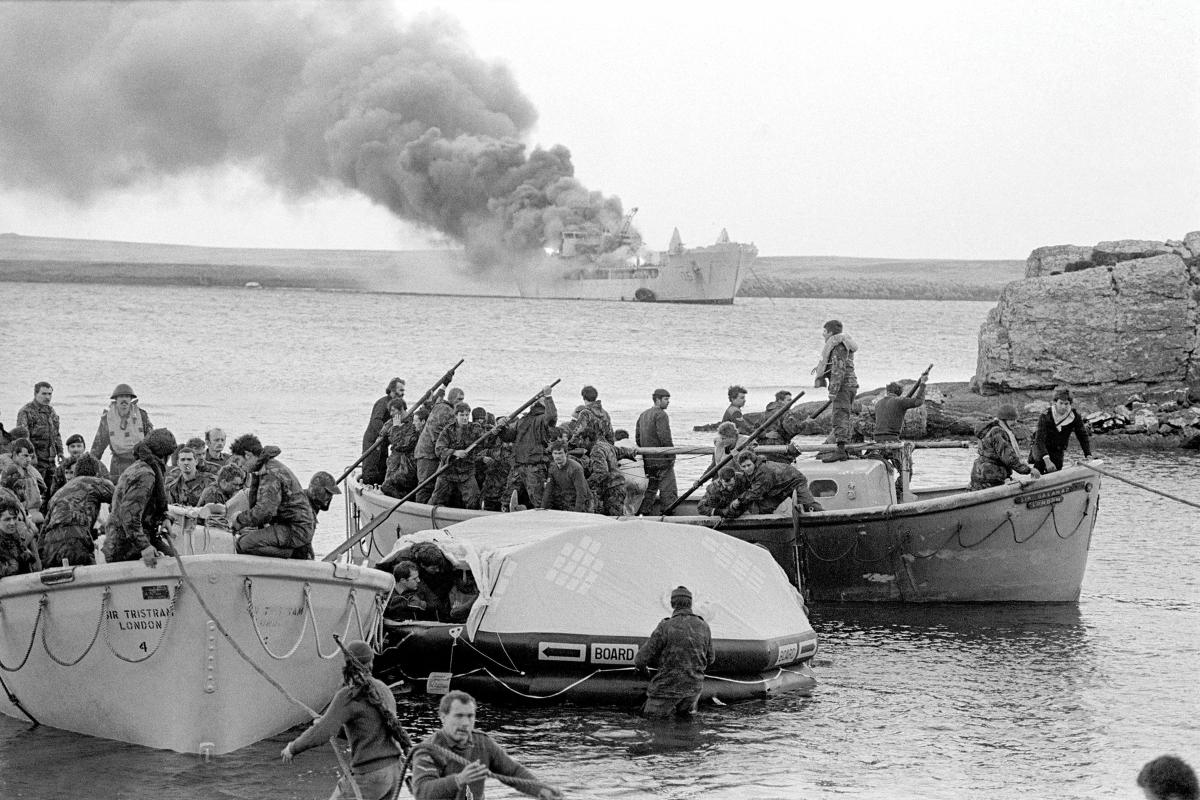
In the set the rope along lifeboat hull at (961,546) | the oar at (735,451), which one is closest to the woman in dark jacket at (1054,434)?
the rope along lifeboat hull at (961,546)

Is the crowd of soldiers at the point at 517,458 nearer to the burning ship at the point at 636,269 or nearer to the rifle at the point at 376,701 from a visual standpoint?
the rifle at the point at 376,701

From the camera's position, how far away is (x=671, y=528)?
45.6 feet

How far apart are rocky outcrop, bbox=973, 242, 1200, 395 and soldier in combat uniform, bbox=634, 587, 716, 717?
28.8m

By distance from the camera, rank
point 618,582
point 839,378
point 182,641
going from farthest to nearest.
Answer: point 839,378 → point 618,582 → point 182,641

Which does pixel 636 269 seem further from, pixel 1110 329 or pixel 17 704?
pixel 17 704

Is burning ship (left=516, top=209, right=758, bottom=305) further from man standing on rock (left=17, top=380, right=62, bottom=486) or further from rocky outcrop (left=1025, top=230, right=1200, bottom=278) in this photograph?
man standing on rock (left=17, top=380, right=62, bottom=486)

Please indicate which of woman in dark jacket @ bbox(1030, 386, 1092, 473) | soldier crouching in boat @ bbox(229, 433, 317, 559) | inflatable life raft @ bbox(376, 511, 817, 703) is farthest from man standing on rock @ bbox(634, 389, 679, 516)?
soldier crouching in boat @ bbox(229, 433, 317, 559)

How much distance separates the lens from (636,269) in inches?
5728

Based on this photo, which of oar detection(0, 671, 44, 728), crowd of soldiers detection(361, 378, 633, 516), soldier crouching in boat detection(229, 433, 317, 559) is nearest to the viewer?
soldier crouching in boat detection(229, 433, 317, 559)

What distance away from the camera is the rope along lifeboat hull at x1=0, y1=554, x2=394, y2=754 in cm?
1118

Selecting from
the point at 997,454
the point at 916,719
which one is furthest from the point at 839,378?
the point at 916,719

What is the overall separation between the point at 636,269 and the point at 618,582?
436 ft

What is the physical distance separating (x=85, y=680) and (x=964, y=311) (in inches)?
7004

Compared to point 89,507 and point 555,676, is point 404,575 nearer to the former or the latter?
point 555,676
